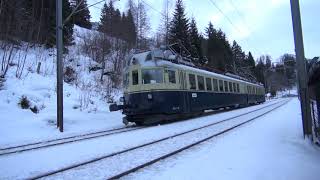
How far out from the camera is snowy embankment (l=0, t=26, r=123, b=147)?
16484 millimetres

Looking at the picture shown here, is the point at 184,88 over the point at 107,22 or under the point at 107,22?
under

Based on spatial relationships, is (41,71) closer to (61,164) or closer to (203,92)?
(203,92)

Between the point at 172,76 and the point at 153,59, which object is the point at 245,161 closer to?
the point at 172,76

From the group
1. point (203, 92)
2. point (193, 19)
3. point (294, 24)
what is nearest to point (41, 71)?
point (203, 92)

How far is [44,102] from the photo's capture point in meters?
21.8

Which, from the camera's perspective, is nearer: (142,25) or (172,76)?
(172,76)

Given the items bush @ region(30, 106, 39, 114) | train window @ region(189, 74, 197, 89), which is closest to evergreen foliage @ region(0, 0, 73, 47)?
bush @ region(30, 106, 39, 114)

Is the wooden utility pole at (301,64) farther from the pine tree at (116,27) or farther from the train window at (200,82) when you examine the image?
the pine tree at (116,27)

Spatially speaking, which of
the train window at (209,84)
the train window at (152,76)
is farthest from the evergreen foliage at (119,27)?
the train window at (152,76)

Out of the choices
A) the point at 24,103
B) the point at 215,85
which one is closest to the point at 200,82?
the point at 215,85

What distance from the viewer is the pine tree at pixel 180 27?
5028cm

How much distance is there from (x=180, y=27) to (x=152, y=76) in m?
33.3

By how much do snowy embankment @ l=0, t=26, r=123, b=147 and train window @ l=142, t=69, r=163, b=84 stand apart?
286 cm

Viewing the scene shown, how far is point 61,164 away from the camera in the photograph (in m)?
8.40
